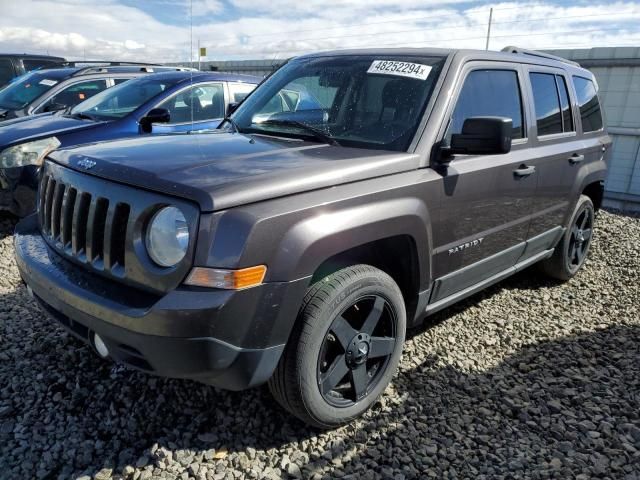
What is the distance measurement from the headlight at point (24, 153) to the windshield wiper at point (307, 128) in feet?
8.61

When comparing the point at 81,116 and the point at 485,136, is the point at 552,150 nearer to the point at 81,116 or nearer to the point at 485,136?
the point at 485,136

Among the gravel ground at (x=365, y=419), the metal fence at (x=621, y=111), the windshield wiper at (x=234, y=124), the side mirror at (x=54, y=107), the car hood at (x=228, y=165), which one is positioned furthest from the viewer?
the metal fence at (x=621, y=111)

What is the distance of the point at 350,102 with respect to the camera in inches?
120

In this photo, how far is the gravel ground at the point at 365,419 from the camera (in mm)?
2352

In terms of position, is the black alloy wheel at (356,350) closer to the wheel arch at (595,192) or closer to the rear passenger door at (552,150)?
the rear passenger door at (552,150)

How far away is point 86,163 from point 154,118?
293cm

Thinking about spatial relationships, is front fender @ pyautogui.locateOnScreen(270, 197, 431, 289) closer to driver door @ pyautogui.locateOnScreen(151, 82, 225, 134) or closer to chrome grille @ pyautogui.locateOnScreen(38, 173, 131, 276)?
chrome grille @ pyautogui.locateOnScreen(38, 173, 131, 276)

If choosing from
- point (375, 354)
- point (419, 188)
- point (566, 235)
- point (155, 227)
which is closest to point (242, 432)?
point (375, 354)

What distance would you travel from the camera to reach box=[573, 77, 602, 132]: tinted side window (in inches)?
173

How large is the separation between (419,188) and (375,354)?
892 mm

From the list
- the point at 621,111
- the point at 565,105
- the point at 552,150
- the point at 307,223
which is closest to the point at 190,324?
the point at 307,223

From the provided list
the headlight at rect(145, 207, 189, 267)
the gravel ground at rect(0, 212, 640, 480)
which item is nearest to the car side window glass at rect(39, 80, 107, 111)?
the gravel ground at rect(0, 212, 640, 480)

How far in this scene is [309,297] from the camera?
7.30ft

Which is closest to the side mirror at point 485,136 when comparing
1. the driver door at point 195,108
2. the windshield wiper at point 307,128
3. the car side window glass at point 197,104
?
the windshield wiper at point 307,128
